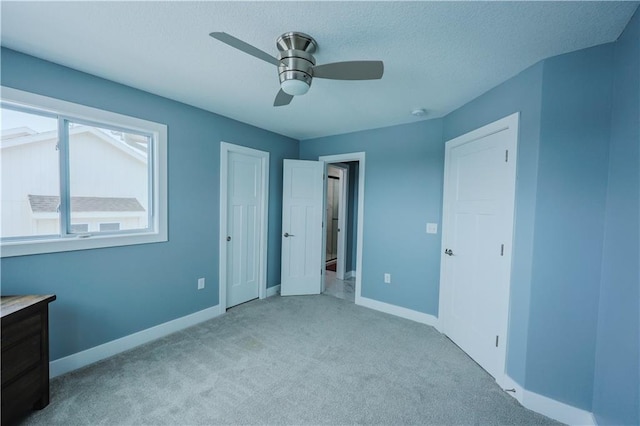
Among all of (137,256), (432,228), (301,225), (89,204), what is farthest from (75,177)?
(432,228)

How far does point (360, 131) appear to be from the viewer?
3.49 metres

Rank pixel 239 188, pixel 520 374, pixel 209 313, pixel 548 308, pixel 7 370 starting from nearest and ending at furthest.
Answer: pixel 7 370
pixel 548 308
pixel 520 374
pixel 209 313
pixel 239 188

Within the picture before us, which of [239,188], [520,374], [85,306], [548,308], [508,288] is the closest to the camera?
[548,308]

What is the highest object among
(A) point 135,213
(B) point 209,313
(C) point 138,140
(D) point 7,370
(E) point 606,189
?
(C) point 138,140

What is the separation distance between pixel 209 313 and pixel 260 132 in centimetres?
235

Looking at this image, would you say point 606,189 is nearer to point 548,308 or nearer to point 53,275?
point 548,308

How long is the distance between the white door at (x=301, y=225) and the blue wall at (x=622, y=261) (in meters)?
2.87

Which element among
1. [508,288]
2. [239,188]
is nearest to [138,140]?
[239,188]

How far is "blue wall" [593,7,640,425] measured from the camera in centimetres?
128

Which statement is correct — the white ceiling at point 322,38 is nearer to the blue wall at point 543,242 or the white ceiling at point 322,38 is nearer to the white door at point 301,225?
the blue wall at point 543,242

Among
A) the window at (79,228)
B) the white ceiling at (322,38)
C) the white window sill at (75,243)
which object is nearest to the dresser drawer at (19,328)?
the white window sill at (75,243)

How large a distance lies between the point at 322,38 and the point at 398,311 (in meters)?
2.96

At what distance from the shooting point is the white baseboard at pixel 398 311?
2961mm

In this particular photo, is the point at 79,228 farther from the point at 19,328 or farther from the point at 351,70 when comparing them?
the point at 351,70
